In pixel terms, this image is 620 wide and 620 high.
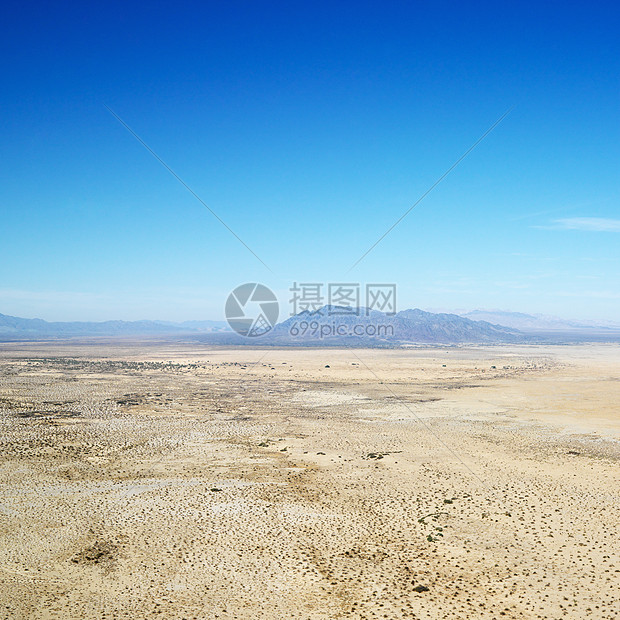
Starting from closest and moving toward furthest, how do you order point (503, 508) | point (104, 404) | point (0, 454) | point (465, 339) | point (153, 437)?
point (503, 508)
point (0, 454)
point (153, 437)
point (104, 404)
point (465, 339)

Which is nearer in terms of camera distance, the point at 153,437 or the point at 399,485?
the point at 399,485

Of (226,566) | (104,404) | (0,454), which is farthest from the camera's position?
(104,404)

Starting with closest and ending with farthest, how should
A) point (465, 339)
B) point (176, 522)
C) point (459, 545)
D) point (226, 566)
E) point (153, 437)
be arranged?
point (226, 566)
point (459, 545)
point (176, 522)
point (153, 437)
point (465, 339)

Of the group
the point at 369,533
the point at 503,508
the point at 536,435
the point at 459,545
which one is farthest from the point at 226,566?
the point at 536,435

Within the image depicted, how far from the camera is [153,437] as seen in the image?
24.7 metres

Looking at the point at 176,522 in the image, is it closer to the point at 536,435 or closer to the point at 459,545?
the point at 459,545

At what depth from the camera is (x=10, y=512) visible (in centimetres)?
1498

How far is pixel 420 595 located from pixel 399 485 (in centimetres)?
709

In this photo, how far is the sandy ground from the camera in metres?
10.8

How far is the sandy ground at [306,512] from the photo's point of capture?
35.4 feet

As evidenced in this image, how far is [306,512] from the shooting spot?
15461 mm

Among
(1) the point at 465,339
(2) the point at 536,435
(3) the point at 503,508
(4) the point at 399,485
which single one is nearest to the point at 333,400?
(2) the point at 536,435

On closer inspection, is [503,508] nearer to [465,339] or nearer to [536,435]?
[536,435]

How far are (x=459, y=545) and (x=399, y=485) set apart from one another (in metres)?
4.72
